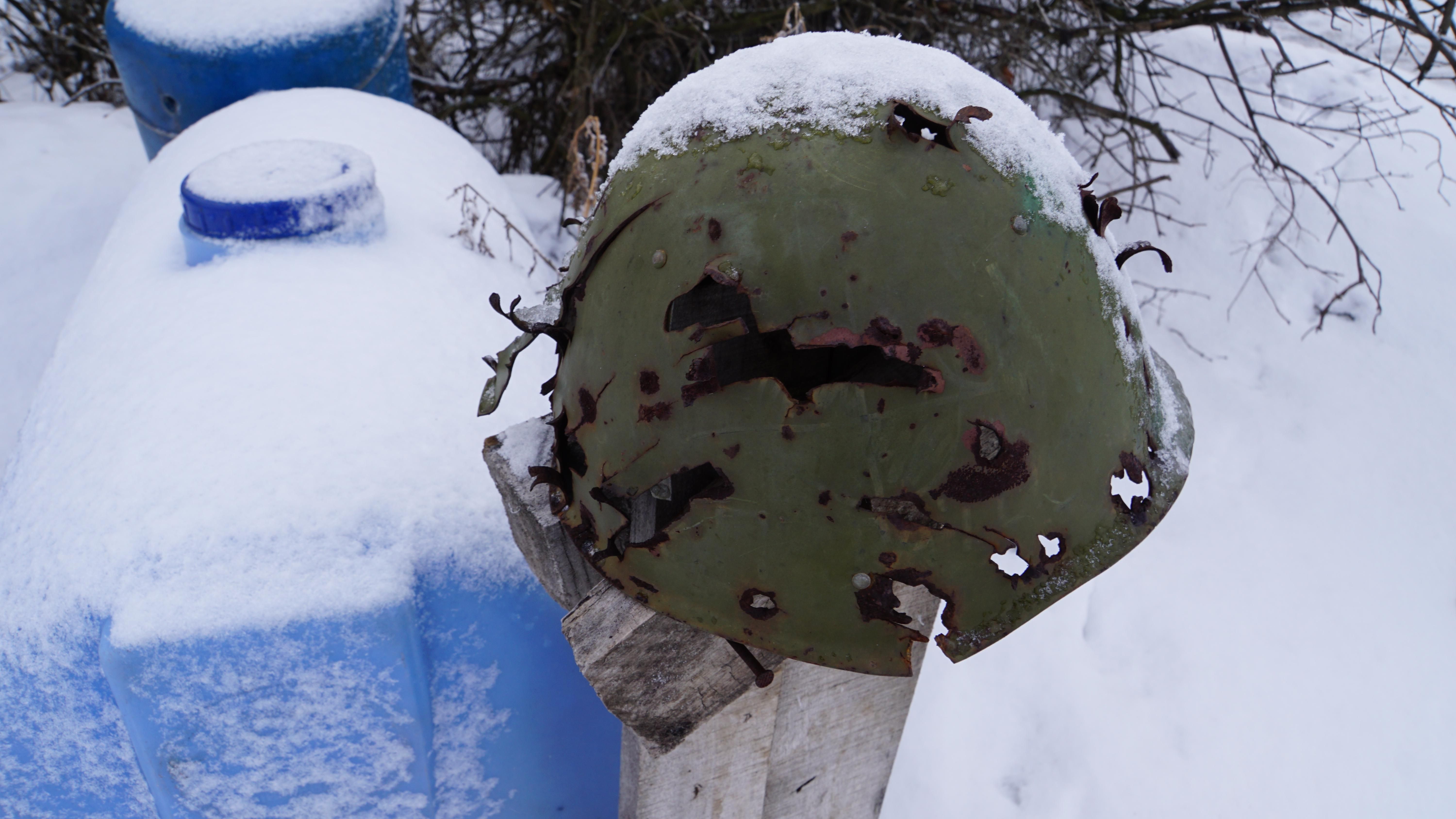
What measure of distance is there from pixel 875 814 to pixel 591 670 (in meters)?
0.74

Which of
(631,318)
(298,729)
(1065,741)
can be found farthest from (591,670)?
(1065,741)

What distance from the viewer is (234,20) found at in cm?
301

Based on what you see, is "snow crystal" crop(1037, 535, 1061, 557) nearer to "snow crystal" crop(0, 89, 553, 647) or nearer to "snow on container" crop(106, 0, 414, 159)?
"snow crystal" crop(0, 89, 553, 647)

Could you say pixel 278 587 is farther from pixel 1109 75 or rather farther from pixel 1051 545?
pixel 1109 75

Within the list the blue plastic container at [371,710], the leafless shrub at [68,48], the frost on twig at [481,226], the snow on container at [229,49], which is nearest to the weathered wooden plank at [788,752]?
the blue plastic container at [371,710]

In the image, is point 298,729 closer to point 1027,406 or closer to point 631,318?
point 631,318

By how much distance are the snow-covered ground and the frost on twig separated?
137cm

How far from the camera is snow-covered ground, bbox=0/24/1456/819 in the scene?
2264 mm

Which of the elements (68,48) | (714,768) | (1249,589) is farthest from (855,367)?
(68,48)

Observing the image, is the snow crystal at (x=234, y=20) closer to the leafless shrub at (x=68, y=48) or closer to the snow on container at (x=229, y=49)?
the snow on container at (x=229, y=49)

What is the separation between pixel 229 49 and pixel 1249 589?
3.47 m

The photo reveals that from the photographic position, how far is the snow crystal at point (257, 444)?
1.38 m

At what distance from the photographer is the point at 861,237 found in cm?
97

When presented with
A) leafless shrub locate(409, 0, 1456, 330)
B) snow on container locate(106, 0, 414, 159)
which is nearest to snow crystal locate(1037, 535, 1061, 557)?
leafless shrub locate(409, 0, 1456, 330)
